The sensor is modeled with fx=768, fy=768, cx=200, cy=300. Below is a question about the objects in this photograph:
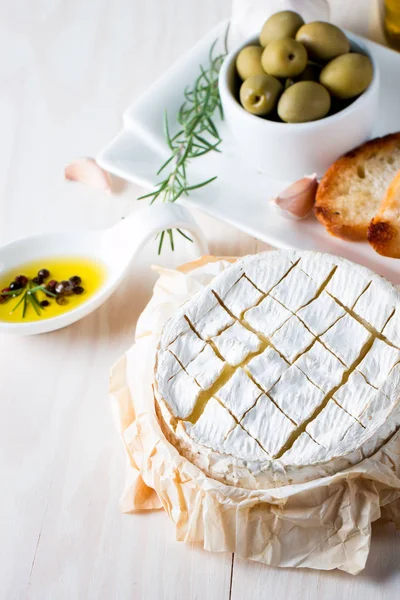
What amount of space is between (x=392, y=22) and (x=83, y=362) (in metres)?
1.33

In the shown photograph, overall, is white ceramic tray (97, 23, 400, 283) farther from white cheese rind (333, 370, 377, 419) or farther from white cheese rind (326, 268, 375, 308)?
white cheese rind (333, 370, 377, 419)

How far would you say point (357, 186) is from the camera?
1905 mm

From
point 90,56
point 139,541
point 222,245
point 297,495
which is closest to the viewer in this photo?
point 297,495

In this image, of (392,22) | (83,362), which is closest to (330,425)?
(83,362)

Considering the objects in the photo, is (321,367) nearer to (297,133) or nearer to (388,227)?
(388,227)

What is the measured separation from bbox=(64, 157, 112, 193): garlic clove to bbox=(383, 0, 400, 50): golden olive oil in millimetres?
925

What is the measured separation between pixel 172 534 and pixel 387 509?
1.36ft

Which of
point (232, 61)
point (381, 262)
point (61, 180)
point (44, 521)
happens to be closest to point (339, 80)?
point (232, 61)

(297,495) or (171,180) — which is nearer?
(297,495)

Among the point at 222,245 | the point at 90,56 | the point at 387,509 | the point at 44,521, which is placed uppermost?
the point at 90,56

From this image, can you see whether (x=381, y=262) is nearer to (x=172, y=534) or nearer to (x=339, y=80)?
(x=339, y=80)

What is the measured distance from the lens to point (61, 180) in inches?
86.6

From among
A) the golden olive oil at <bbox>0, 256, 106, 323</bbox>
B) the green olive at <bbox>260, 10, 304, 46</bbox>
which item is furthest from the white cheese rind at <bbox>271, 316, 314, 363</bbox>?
the green olive at <bbox>260, 10, 304, 46</bbox>

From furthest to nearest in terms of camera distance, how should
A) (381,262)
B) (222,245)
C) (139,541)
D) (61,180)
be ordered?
(61,180) < (222,245) < (381,262) < (139,541)
